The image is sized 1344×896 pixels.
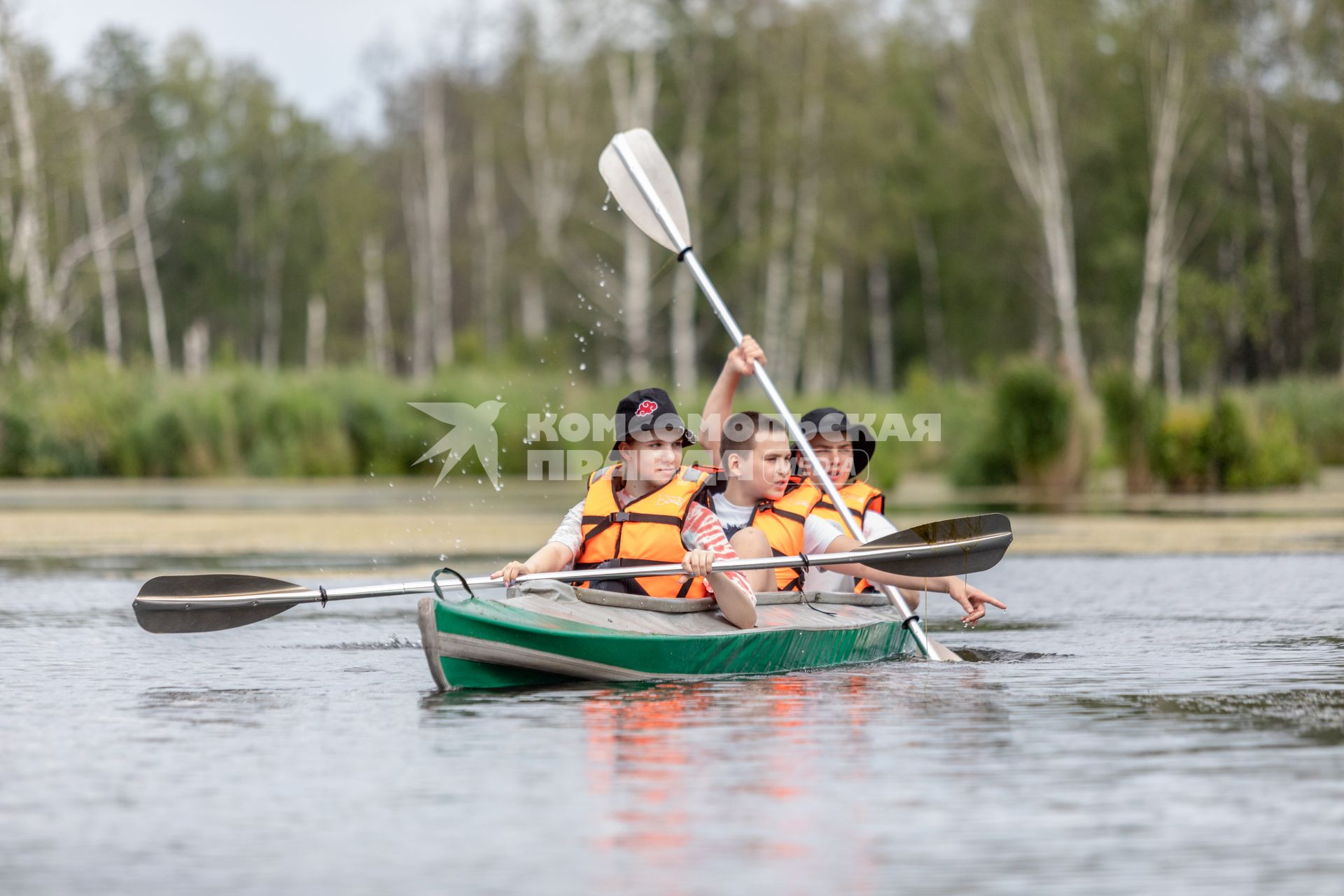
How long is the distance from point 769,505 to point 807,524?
199mm

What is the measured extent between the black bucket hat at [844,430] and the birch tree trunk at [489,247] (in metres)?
29.9

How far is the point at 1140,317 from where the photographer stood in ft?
113

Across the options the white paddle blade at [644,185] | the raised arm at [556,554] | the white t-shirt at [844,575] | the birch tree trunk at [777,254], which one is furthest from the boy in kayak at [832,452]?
the birch tree trunk at [777,254]

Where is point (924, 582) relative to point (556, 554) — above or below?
below

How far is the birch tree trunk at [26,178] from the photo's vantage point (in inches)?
1270

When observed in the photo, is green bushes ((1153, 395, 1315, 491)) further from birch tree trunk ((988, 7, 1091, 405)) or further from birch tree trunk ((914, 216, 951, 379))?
birch tree trunk ((914, 216, 951, 379))

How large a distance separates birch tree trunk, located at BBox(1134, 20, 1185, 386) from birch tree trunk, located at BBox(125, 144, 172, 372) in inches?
802

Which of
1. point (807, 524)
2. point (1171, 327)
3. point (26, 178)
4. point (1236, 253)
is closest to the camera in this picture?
point (807, 524)

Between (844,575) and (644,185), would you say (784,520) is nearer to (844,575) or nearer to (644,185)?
(844,575)

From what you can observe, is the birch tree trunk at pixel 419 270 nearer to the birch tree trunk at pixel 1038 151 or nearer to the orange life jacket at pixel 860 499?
the birch tree trunk at pixel 1038 151

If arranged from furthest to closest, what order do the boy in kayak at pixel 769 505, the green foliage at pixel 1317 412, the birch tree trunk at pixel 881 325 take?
the birch tree trunk at pixel 881 325 < the green foliage at pixel 1317 412 < the boy in kayak at pixel 769 505

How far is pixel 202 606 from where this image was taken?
792 cm

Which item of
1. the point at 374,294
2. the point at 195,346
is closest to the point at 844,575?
the point at 374,294

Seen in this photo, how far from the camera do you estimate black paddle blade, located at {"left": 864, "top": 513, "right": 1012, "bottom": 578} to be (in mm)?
8109
